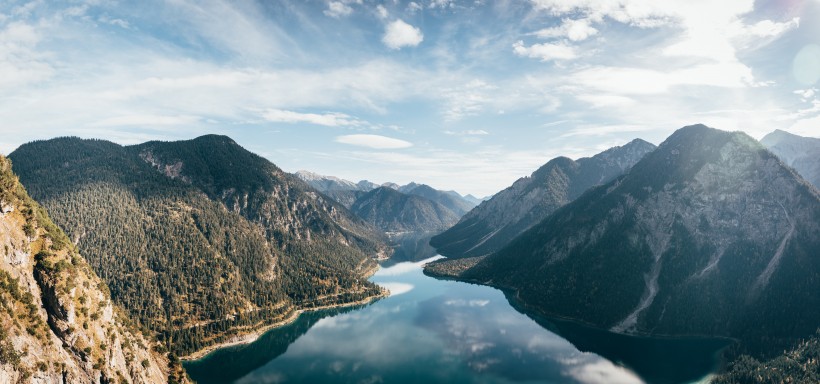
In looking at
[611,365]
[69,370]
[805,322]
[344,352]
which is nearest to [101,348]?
[69,370]

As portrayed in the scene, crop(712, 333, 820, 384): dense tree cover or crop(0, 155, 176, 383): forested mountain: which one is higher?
crop(0, 155, 176, 383): forested mountain

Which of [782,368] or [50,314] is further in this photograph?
[782,368]

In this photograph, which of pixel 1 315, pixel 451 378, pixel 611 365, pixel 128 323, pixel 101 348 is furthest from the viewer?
pixel 611 365

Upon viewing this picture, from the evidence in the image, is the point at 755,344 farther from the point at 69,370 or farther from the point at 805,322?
the point at 69,370

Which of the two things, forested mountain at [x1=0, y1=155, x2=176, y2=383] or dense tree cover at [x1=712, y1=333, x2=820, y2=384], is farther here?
dense tree cover at [x1=712, y1=333, x2=820, y2=384]

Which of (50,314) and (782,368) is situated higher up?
(50,314)

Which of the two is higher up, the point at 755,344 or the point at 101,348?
the point at 101,348

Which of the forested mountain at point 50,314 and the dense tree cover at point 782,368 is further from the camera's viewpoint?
the dense tree cover at point 782,368

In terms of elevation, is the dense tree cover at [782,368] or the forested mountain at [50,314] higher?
the forested mountain at [50,314]
